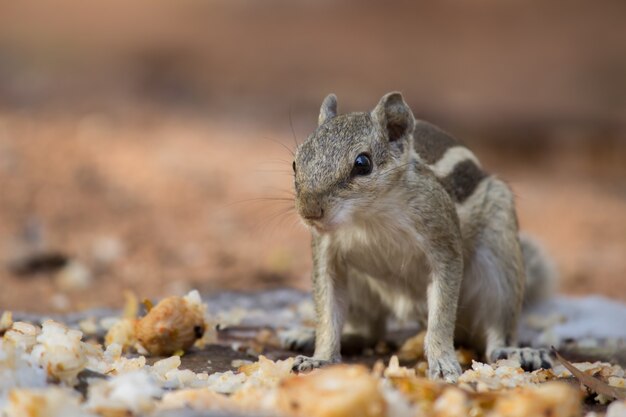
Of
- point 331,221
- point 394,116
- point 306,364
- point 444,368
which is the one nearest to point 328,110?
point 394,116

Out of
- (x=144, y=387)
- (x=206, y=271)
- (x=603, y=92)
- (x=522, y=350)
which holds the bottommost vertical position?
(x=206, y=271)

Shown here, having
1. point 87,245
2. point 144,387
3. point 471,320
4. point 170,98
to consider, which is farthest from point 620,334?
point 170,98

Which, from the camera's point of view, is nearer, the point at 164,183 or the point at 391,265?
the point at 391,265

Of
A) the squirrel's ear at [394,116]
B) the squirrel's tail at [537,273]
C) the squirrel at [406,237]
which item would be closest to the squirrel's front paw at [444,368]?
the squirrel at [406,237]

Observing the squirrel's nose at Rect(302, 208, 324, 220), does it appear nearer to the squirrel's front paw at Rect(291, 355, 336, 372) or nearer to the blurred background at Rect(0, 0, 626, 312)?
the squirrel's front paw at Rect(291, 355, 336, 372)

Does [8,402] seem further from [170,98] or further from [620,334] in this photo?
[170,98]

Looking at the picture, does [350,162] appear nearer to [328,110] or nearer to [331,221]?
[331,221]

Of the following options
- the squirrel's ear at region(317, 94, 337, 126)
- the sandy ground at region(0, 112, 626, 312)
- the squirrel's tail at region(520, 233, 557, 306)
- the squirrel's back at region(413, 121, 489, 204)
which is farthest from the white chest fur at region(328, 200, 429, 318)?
the sandy ground at region(0, 112, 626, 312)
